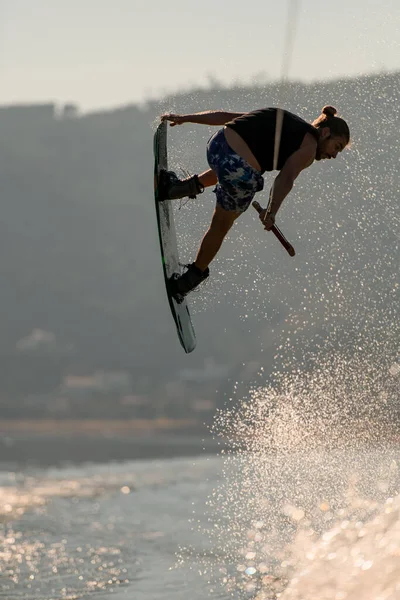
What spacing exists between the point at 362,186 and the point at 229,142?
4.70 m

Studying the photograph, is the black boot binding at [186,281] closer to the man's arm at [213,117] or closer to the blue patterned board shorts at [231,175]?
the blue patterned board shorts at [231,175]

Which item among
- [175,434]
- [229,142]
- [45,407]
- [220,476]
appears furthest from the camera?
[45,407]

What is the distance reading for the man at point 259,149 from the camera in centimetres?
825

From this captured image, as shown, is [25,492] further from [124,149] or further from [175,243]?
[124,149]

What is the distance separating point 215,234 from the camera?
8938mm

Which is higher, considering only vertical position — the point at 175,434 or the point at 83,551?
the point at 175,434

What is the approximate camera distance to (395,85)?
44.9 ft

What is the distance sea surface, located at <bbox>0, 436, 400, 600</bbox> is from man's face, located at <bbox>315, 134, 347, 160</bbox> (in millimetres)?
2733

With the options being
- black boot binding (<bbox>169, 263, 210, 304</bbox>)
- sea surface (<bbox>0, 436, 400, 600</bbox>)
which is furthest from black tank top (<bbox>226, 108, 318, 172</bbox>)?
sea surface (<bbox>0, 436, 400, 600</bbox>)

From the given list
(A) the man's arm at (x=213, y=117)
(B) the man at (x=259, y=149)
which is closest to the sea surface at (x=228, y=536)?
(B) the man at (x=259, y=149)

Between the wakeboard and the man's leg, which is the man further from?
the wakeboard

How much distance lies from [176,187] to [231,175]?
3.75 ft

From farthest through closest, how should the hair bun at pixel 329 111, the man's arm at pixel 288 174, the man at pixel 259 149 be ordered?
the hair bun at pixel 329 111 < the man at pixel 259 149 < the man's arm at pixel 288 174

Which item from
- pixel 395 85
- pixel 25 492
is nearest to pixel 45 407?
pixel 25 492
